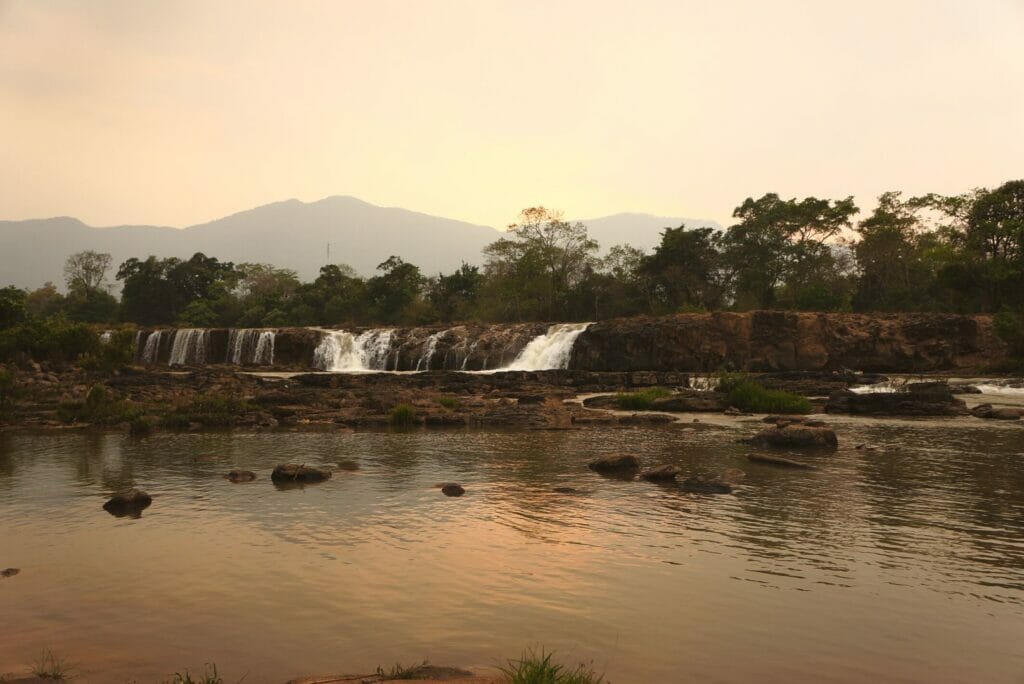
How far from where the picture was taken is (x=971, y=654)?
5441 mm

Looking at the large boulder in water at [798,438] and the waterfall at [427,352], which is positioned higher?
the waterfall at [427,352]

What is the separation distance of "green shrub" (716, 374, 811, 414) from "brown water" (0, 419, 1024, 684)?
10.6 metres

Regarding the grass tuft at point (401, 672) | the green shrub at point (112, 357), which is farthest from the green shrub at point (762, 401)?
the green shrub at point (112, 357)

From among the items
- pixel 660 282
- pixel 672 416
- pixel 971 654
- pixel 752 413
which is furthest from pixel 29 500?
pixel 660 282

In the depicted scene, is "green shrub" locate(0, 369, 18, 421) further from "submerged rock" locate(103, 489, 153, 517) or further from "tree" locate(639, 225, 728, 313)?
"tree" locate(639, 225, 728, 313)

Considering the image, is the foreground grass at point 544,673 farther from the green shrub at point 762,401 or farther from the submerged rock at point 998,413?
the submerged rock at point 998,413

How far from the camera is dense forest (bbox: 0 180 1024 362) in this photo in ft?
165

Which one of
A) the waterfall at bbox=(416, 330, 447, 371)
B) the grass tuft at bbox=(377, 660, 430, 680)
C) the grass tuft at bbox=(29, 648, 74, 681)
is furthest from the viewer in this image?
the waterfall at bbox=(416, 330, 447, 371)

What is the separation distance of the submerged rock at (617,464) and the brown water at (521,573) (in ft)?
1.88

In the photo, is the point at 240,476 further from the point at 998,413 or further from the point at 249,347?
the point at 249,347

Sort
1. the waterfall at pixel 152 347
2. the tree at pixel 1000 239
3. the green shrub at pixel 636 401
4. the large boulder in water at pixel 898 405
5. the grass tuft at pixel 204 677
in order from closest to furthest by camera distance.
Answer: the grass tuft at pixel 204 677
the large boulder in water at pixel 898 405
the green shrub at pixel 636 401
the tree at pixel 1000 239
the waterfall at pixel 152 347

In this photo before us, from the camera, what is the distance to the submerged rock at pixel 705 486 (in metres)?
11.7

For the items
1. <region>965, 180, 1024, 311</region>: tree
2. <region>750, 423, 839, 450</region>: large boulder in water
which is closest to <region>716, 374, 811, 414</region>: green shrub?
<region>750, 423, 839, 450</region>: large boulder in water

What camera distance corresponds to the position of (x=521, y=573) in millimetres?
7426
